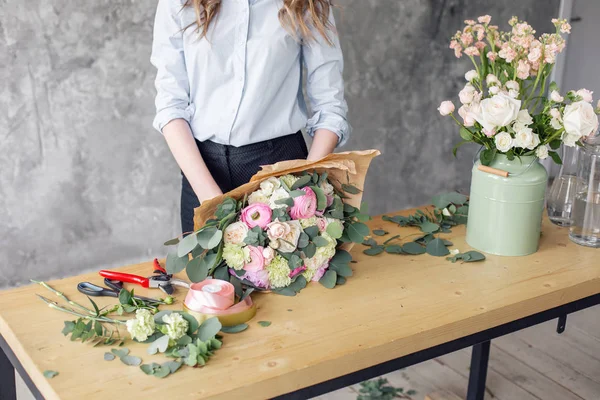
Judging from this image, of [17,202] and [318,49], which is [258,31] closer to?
[318,49]

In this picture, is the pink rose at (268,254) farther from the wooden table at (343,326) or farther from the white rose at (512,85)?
the white rose at (512,85)

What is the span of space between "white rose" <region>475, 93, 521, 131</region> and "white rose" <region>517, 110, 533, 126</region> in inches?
1.0

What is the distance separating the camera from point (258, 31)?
1888mm

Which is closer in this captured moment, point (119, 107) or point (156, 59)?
point (156, 59)

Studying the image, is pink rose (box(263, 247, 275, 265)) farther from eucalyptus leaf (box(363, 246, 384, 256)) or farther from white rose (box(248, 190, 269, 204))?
eucalyptus leaf (box(363, 246, 384, 256))

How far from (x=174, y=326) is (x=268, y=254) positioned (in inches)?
10.9

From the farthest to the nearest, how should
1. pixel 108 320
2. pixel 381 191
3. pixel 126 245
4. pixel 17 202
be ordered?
pixel 381 191, pixel 126 245, pixel 17 202, pixel 108 320

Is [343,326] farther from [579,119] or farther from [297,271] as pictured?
[579,119]

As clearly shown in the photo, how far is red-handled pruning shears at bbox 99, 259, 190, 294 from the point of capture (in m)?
1.49

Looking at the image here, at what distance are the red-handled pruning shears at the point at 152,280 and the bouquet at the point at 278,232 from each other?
0.25 ft

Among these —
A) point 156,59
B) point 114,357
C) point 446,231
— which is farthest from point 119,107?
point 114,357

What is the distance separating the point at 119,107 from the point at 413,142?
187 cm

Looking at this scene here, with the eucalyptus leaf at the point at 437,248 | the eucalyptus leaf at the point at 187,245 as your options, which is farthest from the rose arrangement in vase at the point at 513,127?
the eucalyptus leaf at the point at 187,245

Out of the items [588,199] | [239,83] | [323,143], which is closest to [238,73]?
[239,83]
